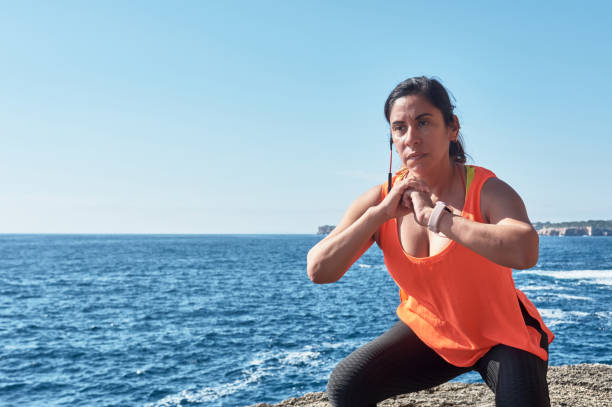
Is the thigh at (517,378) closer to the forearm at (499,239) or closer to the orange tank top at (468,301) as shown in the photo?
the orange tank top at (468,301)

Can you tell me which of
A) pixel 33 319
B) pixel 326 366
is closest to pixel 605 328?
pixel 326 366

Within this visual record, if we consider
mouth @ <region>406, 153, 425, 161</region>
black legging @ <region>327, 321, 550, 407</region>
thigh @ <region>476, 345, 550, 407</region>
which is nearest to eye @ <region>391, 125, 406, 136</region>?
mouth @ <region>406, 153, 425, 161</region>

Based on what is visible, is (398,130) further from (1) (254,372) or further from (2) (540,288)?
(2) (540,288)

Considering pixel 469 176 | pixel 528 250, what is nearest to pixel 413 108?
pixel 469 176

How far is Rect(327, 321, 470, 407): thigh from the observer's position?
11.1 feet

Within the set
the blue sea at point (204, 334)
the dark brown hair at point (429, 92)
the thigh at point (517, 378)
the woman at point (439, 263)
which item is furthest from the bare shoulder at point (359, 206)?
the blue sea at point (204, 334)

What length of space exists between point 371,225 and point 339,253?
0.92 ft

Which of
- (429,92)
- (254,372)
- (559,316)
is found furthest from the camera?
(559,316)

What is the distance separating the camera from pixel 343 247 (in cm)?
327

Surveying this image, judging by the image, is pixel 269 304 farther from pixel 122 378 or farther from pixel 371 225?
pixel 371 225

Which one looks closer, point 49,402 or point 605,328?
point 49,402

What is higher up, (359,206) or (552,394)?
(359,206)

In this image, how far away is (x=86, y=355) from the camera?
2602 cm

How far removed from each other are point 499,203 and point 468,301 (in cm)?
63
